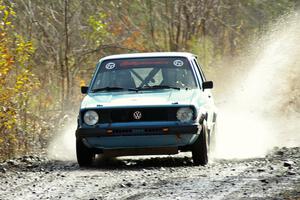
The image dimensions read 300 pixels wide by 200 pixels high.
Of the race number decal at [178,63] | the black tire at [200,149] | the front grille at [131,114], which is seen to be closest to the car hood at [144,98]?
the front grille at [131,114]

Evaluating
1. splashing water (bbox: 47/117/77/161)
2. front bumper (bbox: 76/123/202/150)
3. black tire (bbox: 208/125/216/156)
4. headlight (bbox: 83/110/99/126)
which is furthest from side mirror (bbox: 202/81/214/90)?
splashing water (bbox: 47/117/77/161)

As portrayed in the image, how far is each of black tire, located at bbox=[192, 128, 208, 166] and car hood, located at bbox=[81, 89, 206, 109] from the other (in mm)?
439

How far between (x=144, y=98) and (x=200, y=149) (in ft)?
3.37

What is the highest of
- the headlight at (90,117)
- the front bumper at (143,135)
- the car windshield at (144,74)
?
the car windshield at (144,74)

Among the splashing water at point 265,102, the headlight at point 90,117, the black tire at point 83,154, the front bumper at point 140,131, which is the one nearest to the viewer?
the front bumper at point 140,131

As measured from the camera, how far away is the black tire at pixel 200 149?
1083 centimetres

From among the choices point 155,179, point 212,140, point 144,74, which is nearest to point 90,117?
point 144,74

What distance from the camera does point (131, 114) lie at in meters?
10.8

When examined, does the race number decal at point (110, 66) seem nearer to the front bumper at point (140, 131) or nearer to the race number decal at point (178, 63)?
the race number decal at point (178, 63)

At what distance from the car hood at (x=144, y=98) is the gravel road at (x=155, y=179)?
2.77ft

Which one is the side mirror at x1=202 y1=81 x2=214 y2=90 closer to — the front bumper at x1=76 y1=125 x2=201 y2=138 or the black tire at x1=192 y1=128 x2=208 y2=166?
the black tire at x1=192 y1=128 x2=208 y2=166

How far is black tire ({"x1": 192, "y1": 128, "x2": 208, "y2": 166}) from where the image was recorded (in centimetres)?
1083

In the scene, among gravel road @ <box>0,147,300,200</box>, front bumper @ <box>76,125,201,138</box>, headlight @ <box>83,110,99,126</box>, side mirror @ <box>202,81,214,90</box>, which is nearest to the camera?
gravel road @ <box>0,147,300,200</box>

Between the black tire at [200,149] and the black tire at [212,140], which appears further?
the black tire at [212,140]
